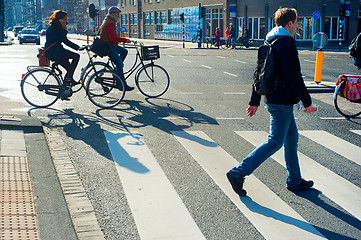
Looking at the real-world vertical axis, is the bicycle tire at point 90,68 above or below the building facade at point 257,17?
below

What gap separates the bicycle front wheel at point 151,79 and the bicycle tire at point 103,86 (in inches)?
33.6

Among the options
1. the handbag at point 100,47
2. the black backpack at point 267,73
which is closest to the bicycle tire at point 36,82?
the handbag at point 100,47

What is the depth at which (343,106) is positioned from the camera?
923 centimetres

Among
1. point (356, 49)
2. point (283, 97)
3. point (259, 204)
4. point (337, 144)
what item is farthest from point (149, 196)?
point (356, 49)

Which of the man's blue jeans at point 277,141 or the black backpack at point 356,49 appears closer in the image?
the man's blue jeans at point 277,141

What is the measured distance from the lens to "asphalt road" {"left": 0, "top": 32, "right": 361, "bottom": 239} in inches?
150

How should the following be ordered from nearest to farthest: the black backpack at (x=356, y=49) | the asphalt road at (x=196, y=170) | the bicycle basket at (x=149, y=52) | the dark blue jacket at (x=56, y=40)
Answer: the asphalt road at (x=196, y=170) < the black backpack at (x=356, y=49) < the dark blue jacket at (x=56, y=40) < the bicycle basket at (x=149, y=52)

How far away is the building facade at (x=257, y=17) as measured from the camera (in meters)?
38.1

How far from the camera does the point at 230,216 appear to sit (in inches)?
157

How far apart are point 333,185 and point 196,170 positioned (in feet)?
5.04

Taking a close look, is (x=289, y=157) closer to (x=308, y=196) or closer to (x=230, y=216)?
(x=308, y=196)

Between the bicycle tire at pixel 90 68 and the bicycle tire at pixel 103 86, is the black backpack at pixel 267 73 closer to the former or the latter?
the bicycle tire at pixel 103 86

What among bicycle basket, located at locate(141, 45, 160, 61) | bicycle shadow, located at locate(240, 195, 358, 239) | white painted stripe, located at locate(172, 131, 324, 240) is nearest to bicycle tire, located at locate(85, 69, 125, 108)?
bicycle basket, located at locate(141, 45, 160, 61)

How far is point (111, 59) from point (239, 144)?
386 cm
